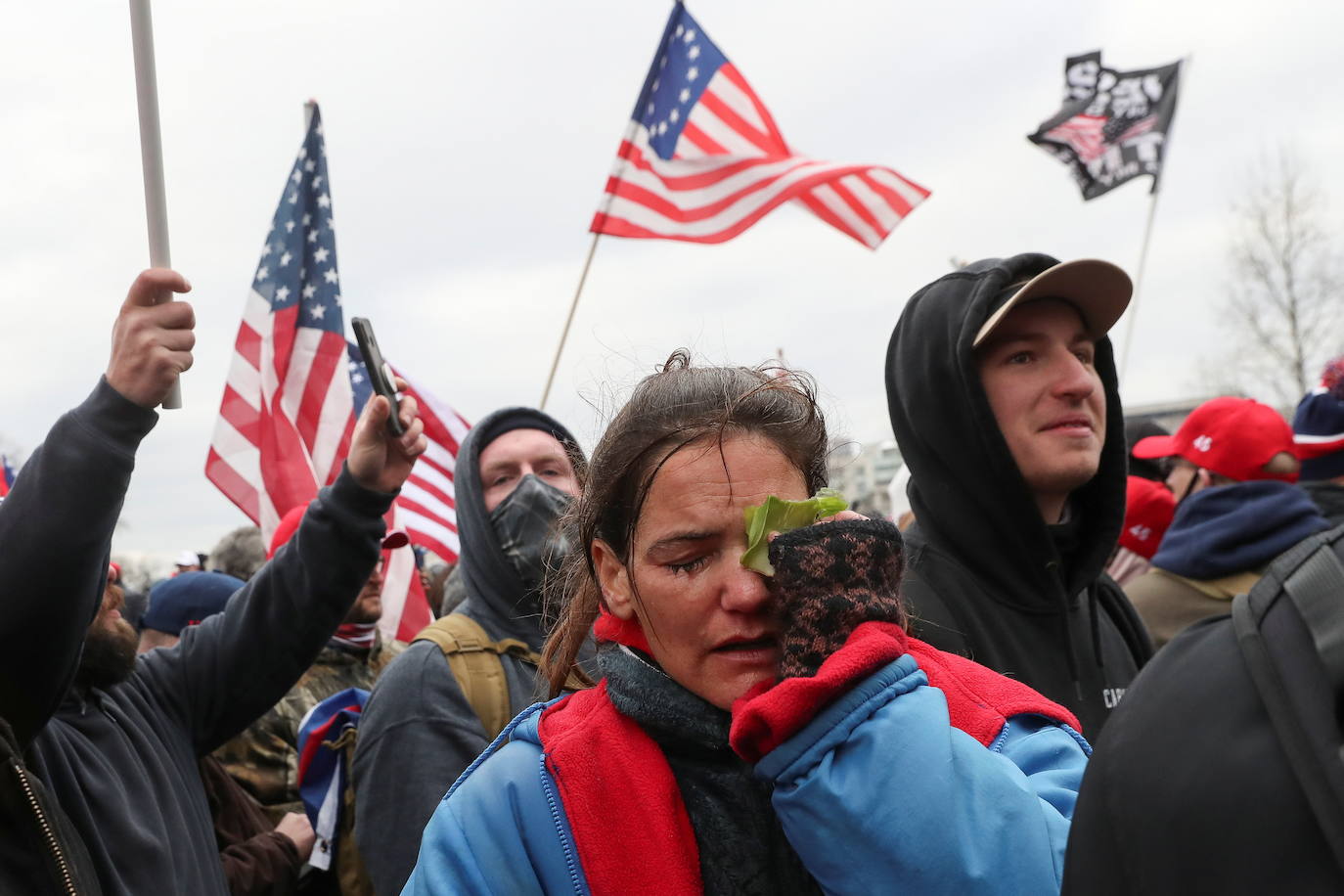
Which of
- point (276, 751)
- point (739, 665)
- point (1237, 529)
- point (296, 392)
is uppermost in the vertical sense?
point (296, 392)

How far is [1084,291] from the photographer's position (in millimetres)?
3031

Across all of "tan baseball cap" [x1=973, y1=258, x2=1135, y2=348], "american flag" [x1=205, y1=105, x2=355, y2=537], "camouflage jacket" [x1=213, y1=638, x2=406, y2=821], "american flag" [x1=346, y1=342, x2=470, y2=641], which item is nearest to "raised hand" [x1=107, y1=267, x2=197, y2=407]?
"tan baseball cap" [x1=973, y1=258, x2=1135, y2=348]

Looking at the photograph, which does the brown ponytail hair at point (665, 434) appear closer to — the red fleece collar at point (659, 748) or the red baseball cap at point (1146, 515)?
the red fleece collar at point (659, 748)

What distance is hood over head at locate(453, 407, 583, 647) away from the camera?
12.0 ft

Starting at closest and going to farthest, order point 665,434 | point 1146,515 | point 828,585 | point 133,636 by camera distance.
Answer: point 828,585, point 665,434, point 133,636, point 1146,515

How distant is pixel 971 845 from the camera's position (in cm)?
155

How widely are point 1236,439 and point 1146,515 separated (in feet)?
4.31

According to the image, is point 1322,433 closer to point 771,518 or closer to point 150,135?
point 771,518

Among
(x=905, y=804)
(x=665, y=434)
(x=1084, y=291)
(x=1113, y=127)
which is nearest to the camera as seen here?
(x=905, y=804)

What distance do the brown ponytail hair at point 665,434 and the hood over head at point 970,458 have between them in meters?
0.76

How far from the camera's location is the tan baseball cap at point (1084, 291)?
2.91 metres

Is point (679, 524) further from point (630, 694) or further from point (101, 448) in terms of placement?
point (101, 448)

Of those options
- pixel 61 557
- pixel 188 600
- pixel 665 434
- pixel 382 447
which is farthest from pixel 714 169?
pixel 665 434

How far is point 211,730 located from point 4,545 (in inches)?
44.5
